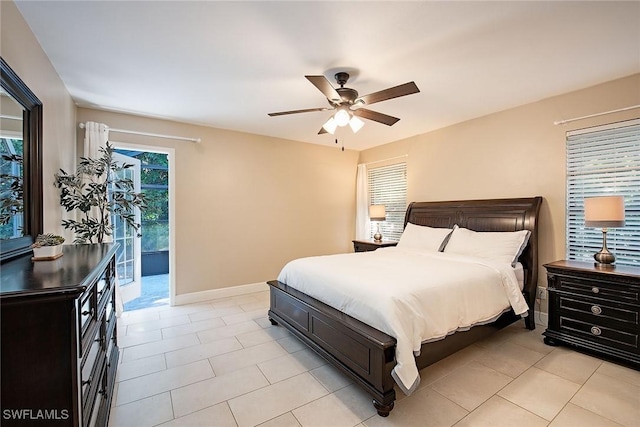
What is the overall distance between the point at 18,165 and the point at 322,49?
2.19 metres

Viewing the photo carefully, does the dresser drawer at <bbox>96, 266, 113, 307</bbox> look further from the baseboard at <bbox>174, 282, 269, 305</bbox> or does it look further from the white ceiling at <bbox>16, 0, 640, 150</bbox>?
the baseboard at <bbox>174, 282, 269, 305</bbox>

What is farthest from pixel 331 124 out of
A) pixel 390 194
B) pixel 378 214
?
pixel 390 194

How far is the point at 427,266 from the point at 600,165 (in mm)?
2061

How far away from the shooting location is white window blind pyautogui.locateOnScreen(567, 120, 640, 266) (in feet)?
9.04

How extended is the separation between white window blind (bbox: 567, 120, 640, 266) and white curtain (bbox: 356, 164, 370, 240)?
10.1 ft

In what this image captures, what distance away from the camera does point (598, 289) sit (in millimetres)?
2533

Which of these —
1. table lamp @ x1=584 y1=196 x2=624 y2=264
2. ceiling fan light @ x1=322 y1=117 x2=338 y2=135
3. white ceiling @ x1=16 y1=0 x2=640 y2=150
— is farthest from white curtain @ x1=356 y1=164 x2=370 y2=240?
table lamp @ x1=584 y1=196 x2=624 y2=264

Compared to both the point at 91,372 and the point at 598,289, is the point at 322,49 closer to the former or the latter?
the point at 91,372

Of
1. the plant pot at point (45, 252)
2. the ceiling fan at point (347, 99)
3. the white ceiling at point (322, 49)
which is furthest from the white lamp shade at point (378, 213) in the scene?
the plant pot at point (45, 252)

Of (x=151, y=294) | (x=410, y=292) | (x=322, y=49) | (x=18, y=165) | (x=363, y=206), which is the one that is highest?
(x=322, y=49)

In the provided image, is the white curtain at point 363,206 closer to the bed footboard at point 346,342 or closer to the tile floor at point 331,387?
the bed footboard at point 346,342

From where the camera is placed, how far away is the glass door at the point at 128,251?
3.96 metres

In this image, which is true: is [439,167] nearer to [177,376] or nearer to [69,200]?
[177,376]

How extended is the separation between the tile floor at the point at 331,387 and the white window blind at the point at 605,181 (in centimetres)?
109
